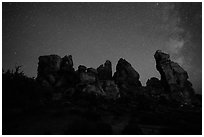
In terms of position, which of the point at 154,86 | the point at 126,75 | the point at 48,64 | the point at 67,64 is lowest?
the point at 154,86

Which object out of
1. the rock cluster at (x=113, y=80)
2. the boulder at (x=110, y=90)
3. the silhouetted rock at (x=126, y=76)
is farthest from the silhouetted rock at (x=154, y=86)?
the boulder at (x=110, y=90)

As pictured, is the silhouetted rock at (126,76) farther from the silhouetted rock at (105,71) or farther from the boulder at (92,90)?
the boulder at (92,90)

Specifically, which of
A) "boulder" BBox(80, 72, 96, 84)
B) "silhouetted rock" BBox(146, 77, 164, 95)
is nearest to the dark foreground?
"boulder" BBox(80, 72, 96, 84)

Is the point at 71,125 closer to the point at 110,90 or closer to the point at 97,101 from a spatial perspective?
the point at 97,101

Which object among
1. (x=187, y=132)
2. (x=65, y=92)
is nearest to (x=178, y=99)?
(x=65, y=92)

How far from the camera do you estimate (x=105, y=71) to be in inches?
2395

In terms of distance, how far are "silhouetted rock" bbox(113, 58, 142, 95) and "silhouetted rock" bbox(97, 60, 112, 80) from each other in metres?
2.44

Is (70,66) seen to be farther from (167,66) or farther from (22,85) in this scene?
(167,66)

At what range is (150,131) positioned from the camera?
52.6ft

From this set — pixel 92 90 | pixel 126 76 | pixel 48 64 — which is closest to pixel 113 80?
pixel 126 76

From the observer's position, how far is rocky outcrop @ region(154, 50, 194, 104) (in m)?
48.2

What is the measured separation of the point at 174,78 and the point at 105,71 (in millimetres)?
22276

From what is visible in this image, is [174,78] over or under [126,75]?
under

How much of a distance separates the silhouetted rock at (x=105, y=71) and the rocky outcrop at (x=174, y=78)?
16547 millimetres
